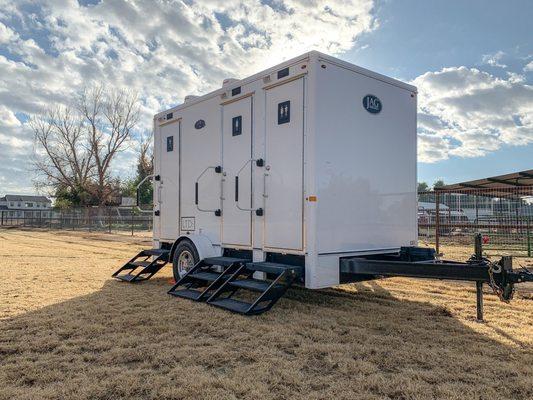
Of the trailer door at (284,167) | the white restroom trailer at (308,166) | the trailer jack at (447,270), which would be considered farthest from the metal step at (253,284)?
the trailer jack at (447,270)

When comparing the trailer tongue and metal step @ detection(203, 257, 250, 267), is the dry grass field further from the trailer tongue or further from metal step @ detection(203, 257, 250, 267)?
metal step @ detection(203, 257, 250, 267)

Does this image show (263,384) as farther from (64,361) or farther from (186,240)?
(186,240)

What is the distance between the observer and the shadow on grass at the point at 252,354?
3242 mm

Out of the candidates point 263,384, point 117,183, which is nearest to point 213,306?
point 263,384

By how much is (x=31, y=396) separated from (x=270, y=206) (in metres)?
3.57

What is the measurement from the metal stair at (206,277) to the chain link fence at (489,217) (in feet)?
20.8

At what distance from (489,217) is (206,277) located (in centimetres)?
845

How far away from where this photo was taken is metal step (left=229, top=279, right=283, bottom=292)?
214 inches

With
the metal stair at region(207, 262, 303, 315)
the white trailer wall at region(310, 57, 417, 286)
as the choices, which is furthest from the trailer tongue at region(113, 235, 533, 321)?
the white trailer wall at region(310, 57, 417, 286)

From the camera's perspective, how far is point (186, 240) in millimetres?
7363

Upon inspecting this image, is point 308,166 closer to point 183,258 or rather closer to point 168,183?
point 183,258

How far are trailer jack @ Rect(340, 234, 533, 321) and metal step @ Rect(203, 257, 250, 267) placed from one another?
1.53 m

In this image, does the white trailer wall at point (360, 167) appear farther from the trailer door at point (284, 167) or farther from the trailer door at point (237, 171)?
the trailer door at point (237, 171)

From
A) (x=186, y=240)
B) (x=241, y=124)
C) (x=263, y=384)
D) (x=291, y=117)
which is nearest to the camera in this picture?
(x=263, y=384)
